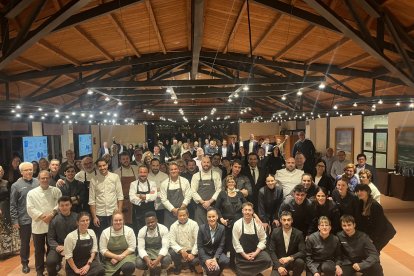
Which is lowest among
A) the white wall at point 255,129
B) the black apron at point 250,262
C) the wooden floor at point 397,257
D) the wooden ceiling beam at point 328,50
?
the wooden floor at point 397,257

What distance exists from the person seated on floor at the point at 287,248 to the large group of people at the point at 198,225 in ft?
0.04

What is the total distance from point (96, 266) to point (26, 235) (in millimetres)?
1333

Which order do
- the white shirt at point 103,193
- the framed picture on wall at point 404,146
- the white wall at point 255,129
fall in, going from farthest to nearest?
the white wall at point 255,129 → the framed picture on wall at point 404,146 → the white shirt at point 103,193

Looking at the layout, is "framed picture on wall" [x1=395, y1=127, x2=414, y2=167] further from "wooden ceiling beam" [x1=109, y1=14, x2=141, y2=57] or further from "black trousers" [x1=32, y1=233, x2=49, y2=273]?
"black trousers" [x1=32, y1=233, x2=49, y2=273]

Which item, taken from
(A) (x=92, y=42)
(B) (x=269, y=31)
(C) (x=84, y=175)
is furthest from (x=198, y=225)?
→ (A) (x=92, y=42)

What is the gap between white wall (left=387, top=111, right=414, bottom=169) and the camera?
10.3 metres

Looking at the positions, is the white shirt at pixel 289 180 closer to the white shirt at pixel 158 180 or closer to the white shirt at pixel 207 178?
the white shirt at pixel 207 178

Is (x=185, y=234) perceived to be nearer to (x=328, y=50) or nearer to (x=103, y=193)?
(x=103, y=193)

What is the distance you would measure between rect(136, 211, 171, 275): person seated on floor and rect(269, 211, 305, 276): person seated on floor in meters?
1.43

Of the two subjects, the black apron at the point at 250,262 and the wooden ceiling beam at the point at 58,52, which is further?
the wooden ceiling beam at the point at 58,52

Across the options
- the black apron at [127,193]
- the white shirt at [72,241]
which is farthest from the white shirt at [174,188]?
the white shirt at [72,241]

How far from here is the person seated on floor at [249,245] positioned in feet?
14.7

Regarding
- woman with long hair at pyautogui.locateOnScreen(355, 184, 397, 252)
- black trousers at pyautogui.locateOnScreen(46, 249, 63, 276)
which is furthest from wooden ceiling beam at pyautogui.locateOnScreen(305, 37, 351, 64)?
black trousers at pyautogui.locateOnScreen(46, 249, 63, 276)

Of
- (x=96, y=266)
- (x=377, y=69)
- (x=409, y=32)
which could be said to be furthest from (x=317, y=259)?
(x=377, y=69)
